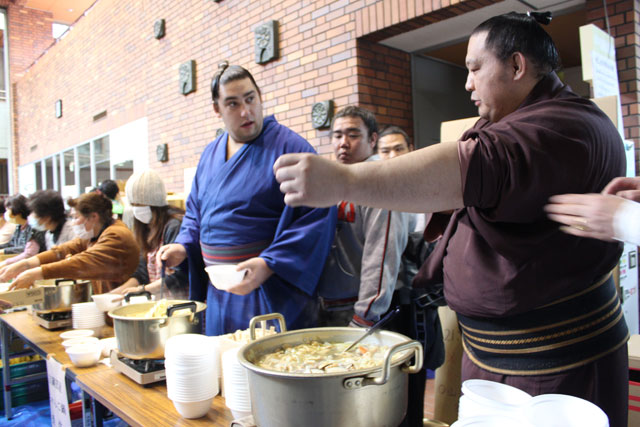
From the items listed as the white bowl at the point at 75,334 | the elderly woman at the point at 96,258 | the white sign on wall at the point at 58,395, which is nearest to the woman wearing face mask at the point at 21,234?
the elderly woman at the point at 96,258

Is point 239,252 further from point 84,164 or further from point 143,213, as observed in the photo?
point 84,164

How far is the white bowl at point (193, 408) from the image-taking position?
4.24 ft

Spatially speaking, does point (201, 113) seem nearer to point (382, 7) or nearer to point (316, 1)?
point (316, 1)

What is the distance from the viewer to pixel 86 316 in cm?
244

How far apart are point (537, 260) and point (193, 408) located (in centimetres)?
98

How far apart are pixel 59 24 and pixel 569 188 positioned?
51.9 feet

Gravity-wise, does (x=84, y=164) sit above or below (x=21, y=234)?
above

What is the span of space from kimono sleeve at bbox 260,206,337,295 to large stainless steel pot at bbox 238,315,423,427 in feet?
2.52

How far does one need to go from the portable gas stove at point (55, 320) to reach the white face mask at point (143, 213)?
0.70 m

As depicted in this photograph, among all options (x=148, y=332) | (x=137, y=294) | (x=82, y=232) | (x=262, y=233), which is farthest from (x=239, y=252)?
(x=82, y=232)

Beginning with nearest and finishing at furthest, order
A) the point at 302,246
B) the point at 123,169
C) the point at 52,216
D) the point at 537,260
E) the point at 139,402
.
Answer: the point at 537,260
the point at 139,402
the point at 302,246
the point at 52,216
the point at 123,169

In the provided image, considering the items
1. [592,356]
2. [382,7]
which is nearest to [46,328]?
[592,356]

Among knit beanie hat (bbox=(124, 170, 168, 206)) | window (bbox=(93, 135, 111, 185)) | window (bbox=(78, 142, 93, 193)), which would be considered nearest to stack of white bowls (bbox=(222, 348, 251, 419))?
knit beanie hat (bbox=(124, 170, 168, 206))

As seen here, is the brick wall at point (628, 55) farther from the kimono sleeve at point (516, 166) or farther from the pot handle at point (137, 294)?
the pot handle at point (137, 294)
